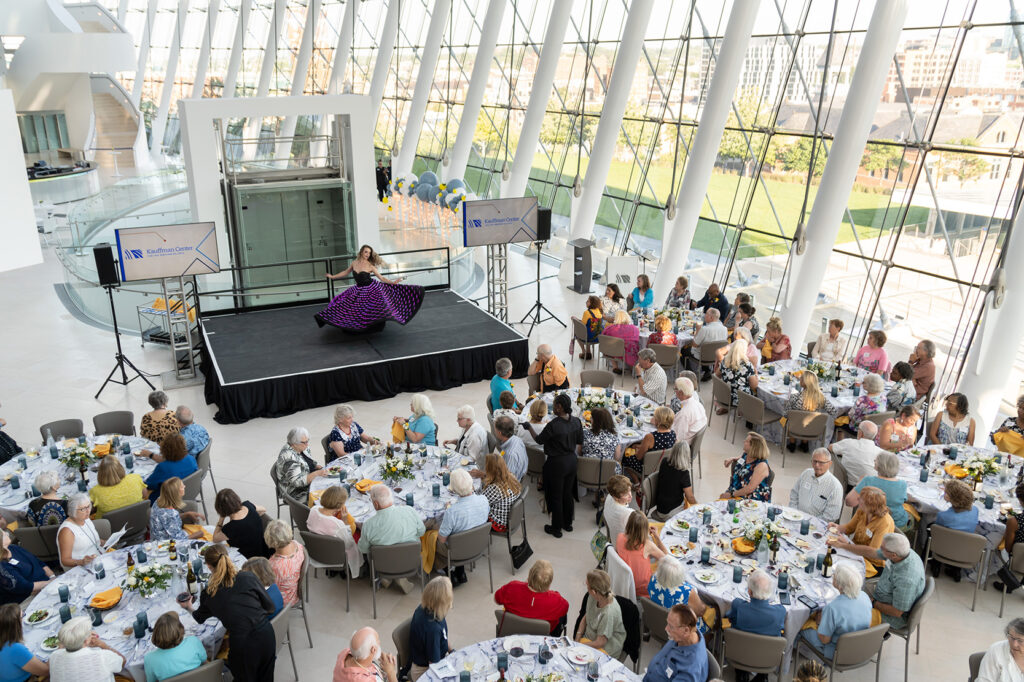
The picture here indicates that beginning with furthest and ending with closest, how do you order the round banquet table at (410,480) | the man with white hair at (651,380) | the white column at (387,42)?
the white column at (387,42) < the man with white hair at (651,380) < the round banquet table at (410,480)

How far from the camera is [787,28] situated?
15836mm

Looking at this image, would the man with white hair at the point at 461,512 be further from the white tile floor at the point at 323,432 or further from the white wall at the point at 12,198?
the white wall at the point at 12,198

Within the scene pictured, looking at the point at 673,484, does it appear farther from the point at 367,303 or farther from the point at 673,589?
the point at 367,303

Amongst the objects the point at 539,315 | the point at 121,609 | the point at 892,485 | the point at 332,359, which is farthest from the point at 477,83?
the point at 121,609

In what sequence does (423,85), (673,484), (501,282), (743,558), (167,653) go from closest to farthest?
(167,653) → (743,558) → (673,484) → (501,282) → (423,85)

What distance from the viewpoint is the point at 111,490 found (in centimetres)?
813

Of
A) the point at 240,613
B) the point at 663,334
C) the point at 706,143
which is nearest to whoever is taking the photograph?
the point at 240,613

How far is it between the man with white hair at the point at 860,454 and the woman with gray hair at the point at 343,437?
209 inches

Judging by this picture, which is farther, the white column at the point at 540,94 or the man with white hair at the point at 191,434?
the white column at the point at 540,94

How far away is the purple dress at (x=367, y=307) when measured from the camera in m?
14.2

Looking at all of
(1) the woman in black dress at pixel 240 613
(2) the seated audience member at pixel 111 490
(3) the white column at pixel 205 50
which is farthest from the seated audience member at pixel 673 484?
(3) the white column at pixel 205 50

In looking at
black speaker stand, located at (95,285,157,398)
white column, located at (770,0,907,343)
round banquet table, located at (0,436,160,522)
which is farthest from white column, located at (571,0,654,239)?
round banquet table, located at (0,436,160,522)

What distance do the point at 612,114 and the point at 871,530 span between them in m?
13.1

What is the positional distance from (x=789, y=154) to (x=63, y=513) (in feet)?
45.4
